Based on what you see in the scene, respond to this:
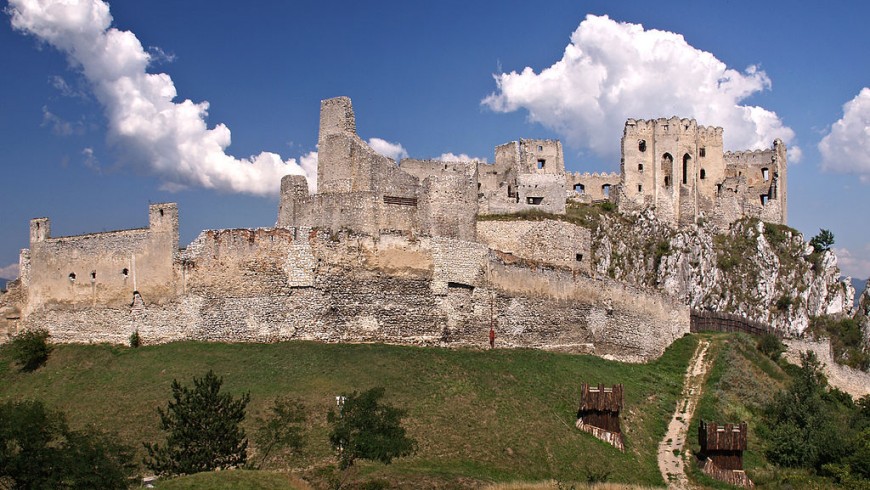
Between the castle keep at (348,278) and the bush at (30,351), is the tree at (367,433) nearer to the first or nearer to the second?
the castle keep at (348,278)

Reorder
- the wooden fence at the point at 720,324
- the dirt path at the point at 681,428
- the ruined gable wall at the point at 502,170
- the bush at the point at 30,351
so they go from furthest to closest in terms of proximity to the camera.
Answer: the ruined gable wall at the point at 502,170
the wooden fence at the point at 720,324
the bush at the point at 30,351
the dirt path at the point at 681,428

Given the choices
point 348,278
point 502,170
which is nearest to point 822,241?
point 502,170

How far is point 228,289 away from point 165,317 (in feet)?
10.5

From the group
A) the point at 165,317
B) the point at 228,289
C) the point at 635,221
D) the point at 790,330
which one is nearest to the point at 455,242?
the point at 228,289

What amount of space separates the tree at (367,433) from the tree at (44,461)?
5.76 metres

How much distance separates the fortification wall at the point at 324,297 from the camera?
3341 centimetres

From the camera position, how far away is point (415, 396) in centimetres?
2925

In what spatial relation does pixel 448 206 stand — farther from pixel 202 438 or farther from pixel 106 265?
pixel 202 438

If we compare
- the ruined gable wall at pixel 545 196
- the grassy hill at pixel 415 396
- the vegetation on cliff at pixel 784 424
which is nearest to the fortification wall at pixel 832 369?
the vegetation on cliff at pixel 784 424

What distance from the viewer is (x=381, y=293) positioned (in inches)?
1339

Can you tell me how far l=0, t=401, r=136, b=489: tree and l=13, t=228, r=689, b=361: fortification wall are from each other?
11975 millimetres

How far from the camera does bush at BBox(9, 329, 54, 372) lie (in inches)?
1382

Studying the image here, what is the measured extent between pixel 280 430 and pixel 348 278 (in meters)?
9.03

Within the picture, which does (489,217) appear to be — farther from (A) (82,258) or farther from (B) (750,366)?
(A) (82,258)
